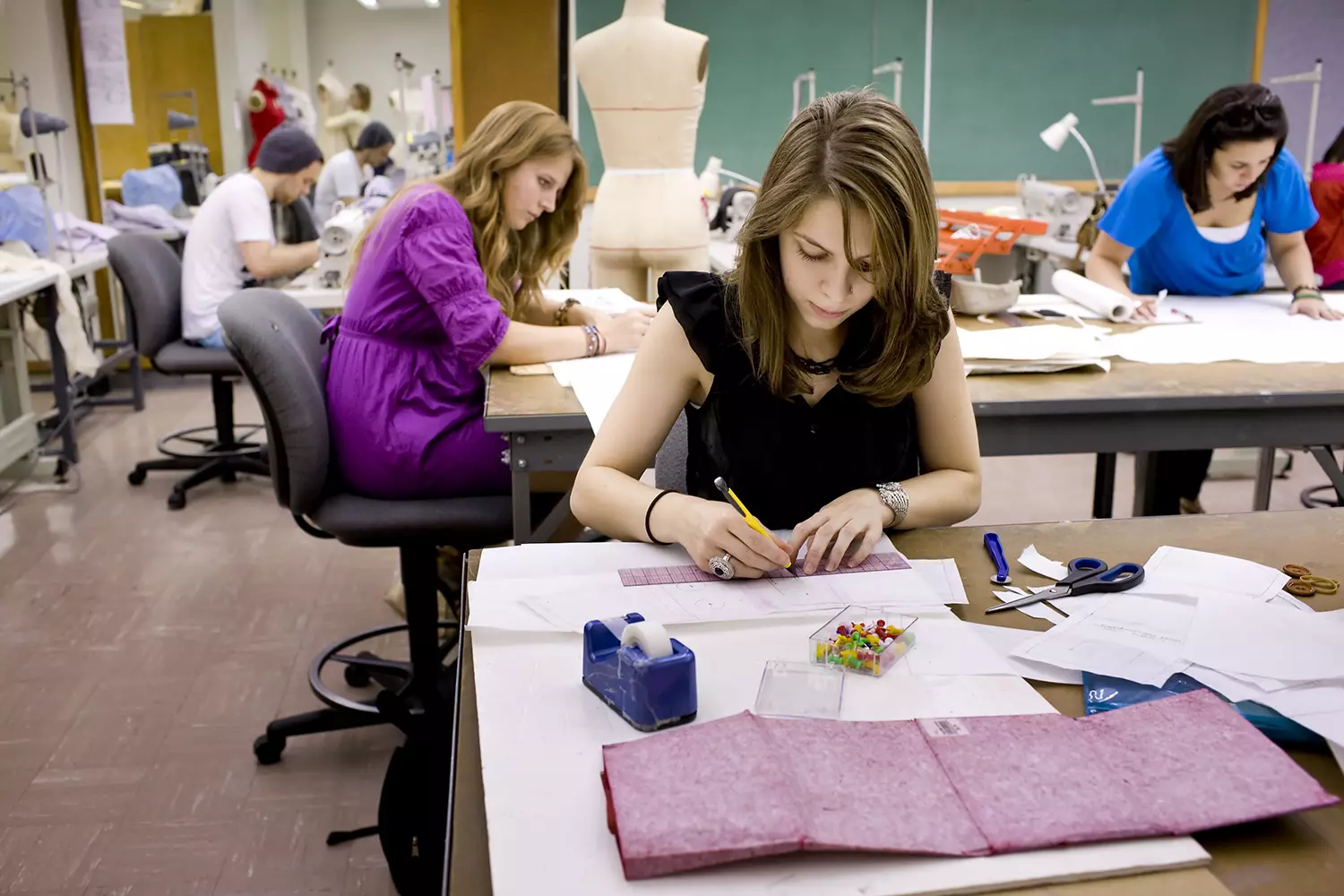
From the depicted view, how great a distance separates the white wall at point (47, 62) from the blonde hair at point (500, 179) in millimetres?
3641

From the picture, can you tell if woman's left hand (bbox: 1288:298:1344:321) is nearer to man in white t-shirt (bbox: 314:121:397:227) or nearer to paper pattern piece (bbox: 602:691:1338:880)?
paper pattern piece (bbox: 602:691:1338:880)

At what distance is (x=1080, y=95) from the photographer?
19.6 feet

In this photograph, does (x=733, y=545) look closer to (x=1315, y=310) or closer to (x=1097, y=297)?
(x=1097, y=297)

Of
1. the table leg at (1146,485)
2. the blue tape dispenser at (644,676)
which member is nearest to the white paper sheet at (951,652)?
the blue tape dispenser at (644,676)

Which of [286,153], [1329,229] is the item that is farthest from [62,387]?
[1329,229]

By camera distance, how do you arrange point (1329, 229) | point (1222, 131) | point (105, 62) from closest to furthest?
1. point (1222, 131)
2. point (1329, 229)
3. point (105, 62)

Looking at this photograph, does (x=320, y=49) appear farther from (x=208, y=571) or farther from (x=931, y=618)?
(x=931, y=618)

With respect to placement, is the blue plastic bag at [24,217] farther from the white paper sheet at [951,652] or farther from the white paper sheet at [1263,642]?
the white paper sheet at [1263,642]

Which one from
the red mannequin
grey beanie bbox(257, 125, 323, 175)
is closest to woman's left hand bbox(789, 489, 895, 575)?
grey beanie bbox(257, 125, 323, 175)

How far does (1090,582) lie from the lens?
3.84 feet

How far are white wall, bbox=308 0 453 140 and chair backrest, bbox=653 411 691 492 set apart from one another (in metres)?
5.34

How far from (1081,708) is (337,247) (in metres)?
3.16

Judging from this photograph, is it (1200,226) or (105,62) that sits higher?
(105,62)

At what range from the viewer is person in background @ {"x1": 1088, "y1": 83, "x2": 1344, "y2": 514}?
279 centimetres
